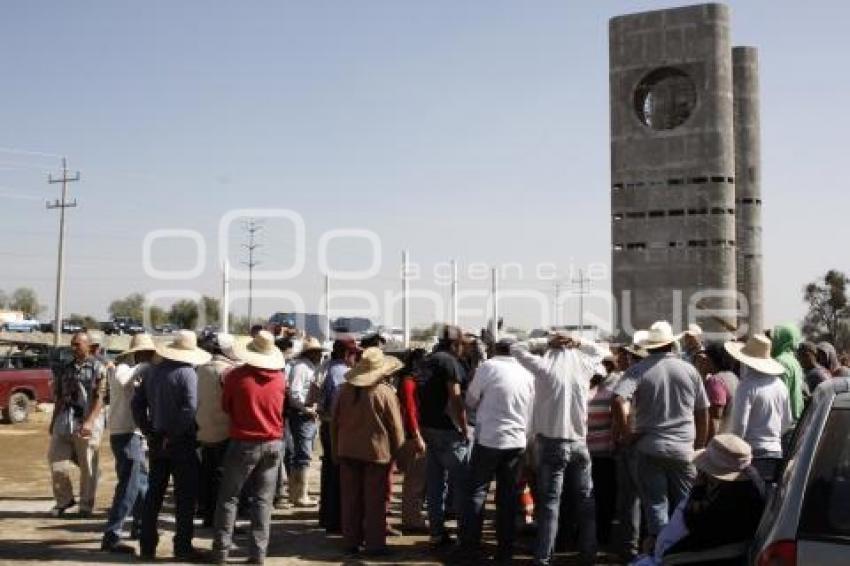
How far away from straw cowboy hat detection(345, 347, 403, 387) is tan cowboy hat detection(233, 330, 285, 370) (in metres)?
0.71

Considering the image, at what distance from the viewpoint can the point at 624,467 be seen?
7.98m

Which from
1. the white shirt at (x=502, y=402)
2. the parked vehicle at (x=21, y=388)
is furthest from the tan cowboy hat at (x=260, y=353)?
the parked vehicle at (x=21, y=388)

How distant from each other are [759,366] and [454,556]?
3.12 meters

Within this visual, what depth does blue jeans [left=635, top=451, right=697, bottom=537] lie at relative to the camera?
7.34m

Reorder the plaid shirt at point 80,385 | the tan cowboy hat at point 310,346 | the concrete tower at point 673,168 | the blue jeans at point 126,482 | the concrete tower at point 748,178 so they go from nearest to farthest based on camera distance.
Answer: the blue jeans at point 126,482 → the plaid shirt at point 80,385 → the tan cowboy hat at point 310,346 → the concrete tower at point 673,168 → the concrete tower at point 748,178

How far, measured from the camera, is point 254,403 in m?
7.84

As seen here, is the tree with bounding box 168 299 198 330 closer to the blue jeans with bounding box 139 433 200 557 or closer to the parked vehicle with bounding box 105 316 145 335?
the parked vehicle with bounding box 105 316 145 335

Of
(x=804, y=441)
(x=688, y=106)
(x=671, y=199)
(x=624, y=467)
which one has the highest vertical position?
(x=688, y=106)

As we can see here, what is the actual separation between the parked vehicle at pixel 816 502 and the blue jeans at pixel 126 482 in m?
6.23

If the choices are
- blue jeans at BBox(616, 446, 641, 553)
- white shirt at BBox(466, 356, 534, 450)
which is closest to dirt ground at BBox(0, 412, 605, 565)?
blue jeans at BBox(616, 446, 641, 553)

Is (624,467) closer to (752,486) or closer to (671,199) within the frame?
(752,486)

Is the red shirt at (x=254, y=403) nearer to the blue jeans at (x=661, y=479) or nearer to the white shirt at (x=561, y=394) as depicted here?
the white shirt at (x=561, y=394)

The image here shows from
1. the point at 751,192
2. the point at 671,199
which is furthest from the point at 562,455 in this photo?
the point at 751,192

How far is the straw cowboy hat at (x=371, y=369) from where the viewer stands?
27.4 ft
